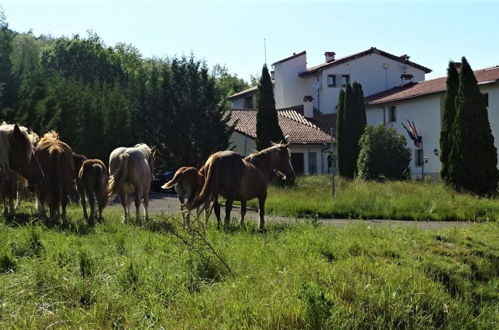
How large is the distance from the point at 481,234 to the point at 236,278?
6.47m

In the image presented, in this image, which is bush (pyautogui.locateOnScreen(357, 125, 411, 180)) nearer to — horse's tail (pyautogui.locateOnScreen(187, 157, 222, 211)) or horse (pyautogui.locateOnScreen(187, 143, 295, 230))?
horse (pyautogui.locateOnScreen(187, 143, 295, 230))

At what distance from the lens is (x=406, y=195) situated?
2080cm

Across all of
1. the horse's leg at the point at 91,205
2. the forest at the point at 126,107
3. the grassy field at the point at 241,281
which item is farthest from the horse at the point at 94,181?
the forest at the point at 126,107

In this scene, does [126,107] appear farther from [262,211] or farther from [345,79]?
[262,211]

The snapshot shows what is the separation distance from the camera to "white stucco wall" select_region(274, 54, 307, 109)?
5450 centimetres

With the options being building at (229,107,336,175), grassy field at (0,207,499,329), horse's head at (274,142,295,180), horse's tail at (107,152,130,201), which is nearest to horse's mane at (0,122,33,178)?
grassy field at (0,207,499,329)

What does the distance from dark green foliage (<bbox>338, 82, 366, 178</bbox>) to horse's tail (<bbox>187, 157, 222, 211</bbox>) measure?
28.4 meters

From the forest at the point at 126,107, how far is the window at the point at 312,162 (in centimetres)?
953

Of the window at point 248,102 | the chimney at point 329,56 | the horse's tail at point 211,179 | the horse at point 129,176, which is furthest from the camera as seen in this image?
the window at point 248,102

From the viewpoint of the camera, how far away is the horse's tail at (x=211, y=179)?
11.2 meters

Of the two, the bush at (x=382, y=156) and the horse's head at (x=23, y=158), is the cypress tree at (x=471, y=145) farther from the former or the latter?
the horse's head at (x=23, y=158)

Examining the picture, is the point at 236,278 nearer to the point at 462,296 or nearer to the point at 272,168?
the point at 462,296

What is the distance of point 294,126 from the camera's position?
155 ft

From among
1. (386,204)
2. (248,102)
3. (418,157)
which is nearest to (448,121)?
(386,204)
